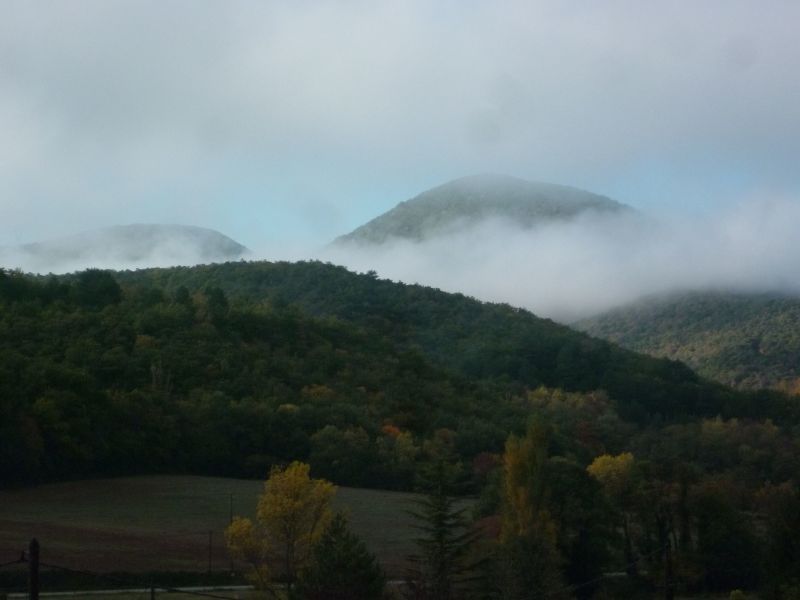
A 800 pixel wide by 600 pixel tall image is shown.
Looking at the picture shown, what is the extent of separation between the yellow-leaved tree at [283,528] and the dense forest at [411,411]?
Answer: 4400mm

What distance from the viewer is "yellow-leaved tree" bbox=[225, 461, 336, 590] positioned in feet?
145

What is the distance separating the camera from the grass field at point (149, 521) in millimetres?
43406

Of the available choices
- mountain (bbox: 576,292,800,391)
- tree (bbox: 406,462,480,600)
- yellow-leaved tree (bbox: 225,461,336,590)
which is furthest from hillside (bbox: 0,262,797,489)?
mountain (bbox: 576,292,800,391)

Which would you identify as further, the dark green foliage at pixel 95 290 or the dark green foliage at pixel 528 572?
the dark green foliage at pixel 95 290

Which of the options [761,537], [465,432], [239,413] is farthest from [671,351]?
[761,537]

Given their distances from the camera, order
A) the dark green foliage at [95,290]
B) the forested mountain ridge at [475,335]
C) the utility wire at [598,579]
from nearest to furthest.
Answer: the utility wire at [598,579]
the dark green foliage at [95,290]
the forested mountain ridge at [475,335]

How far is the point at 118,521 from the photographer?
→ 50.9m

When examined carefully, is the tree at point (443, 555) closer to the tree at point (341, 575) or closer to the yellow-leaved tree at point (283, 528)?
the tree at point (341, 575)

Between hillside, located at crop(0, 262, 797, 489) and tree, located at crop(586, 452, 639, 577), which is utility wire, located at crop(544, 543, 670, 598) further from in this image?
hillside, located at crop(0, 262, 797, 489)

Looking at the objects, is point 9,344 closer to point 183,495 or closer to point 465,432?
point 183,495

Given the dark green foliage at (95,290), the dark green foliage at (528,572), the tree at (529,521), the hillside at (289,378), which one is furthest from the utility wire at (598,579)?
the dark green foliage at (95,290)

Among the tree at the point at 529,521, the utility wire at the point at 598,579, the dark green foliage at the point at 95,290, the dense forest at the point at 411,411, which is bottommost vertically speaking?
the utility wire at the point at 598,579

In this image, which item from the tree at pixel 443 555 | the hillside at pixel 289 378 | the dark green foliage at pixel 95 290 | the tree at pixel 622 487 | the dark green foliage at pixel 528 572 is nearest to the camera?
the dark green foliage at pixel 528 572

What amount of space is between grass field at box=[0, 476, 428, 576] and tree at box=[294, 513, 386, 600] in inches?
403
